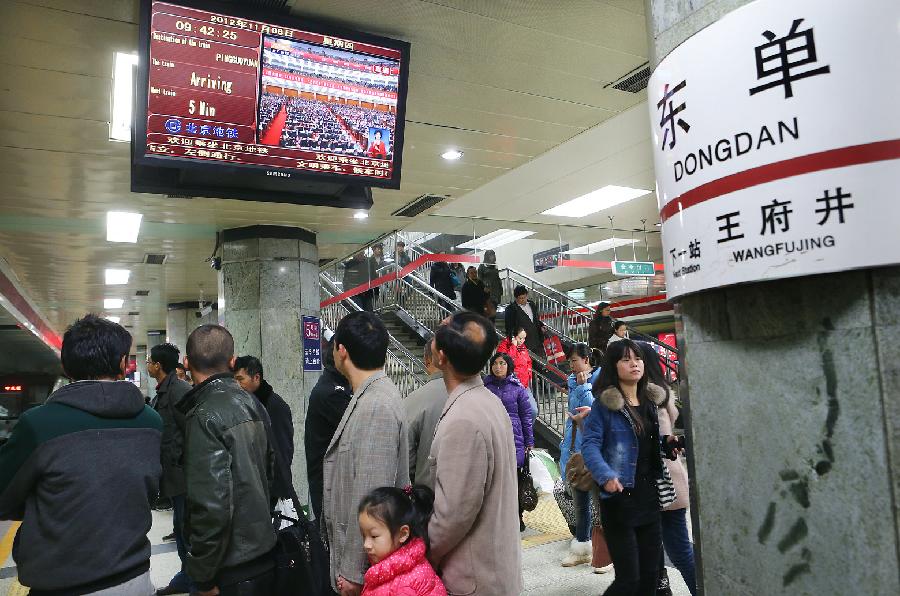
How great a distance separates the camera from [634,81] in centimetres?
499

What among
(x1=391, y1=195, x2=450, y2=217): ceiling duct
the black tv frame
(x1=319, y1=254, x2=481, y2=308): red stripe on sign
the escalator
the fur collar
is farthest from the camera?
(x1=319, y1=254, x2=481, y2=308): red stripe on sign

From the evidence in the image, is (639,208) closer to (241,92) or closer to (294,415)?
Answer: (294,415)

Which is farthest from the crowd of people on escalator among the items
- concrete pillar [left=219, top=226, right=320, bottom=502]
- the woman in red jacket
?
concrete pillar [left=219, top=226, right=320, bottom=502]

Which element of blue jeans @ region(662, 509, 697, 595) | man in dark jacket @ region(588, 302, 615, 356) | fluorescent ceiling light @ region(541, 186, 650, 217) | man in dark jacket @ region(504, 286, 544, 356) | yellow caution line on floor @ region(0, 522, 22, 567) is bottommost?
yellow caution line on floor @ region(0, 522, 22, 567)

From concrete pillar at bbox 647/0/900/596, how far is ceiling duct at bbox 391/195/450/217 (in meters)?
5.89

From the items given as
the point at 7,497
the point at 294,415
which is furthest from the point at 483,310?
the point at 7,497

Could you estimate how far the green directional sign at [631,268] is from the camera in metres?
11.1

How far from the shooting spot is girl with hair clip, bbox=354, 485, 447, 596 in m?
2.06

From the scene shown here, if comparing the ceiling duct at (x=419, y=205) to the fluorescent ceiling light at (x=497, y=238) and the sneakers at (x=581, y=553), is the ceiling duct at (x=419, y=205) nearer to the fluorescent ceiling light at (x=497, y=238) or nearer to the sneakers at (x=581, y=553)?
the fluorescent ceiling light at (x=497, y=238)

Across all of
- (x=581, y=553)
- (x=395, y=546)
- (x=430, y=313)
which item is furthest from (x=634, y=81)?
(x=430, y=313)

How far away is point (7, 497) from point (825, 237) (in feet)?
8.68

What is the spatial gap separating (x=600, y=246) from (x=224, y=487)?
11932 mm

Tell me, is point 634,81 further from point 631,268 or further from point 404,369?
point 404,369

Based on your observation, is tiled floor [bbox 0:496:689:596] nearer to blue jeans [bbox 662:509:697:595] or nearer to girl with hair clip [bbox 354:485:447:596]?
blue jeans [bbox 662:509:697:595]
